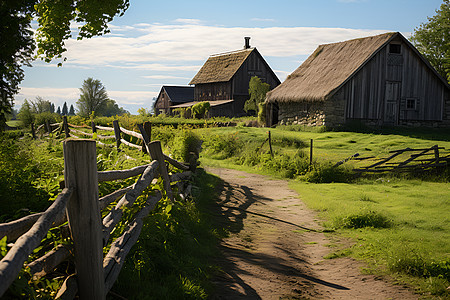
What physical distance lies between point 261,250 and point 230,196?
390 cm

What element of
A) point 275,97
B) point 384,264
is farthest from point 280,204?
point 275,97

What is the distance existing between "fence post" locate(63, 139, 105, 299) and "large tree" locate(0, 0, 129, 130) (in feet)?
38.2

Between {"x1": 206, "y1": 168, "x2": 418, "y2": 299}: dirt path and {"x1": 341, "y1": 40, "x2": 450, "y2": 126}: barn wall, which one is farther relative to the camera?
{"x1": 341, "y1": 40, "x2": 450, "y2": 126}: barn wall

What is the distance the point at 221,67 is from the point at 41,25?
3319 centimetres

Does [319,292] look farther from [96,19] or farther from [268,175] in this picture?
[96,19]

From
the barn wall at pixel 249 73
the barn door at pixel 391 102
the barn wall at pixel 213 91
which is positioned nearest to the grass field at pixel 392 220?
the barn door at pixel 391 102

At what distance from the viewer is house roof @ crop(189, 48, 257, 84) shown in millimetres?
44656

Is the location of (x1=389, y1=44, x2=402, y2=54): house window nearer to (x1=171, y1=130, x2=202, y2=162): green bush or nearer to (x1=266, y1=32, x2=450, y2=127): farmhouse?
(x1=266, y1=32, x2=450, y2=127): farmhouse

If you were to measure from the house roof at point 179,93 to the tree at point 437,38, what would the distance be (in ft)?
91.9

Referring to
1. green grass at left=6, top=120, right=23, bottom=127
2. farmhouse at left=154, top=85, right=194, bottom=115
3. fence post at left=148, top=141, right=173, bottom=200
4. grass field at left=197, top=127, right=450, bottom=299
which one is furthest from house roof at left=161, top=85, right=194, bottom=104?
fence post at left=148, top=141, right=173, bottom=200

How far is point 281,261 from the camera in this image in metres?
6.53

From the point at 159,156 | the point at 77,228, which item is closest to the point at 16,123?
the point at 159,156

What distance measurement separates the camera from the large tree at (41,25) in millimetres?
13969

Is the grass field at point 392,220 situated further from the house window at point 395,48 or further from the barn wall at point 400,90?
the house window at point 395,48
